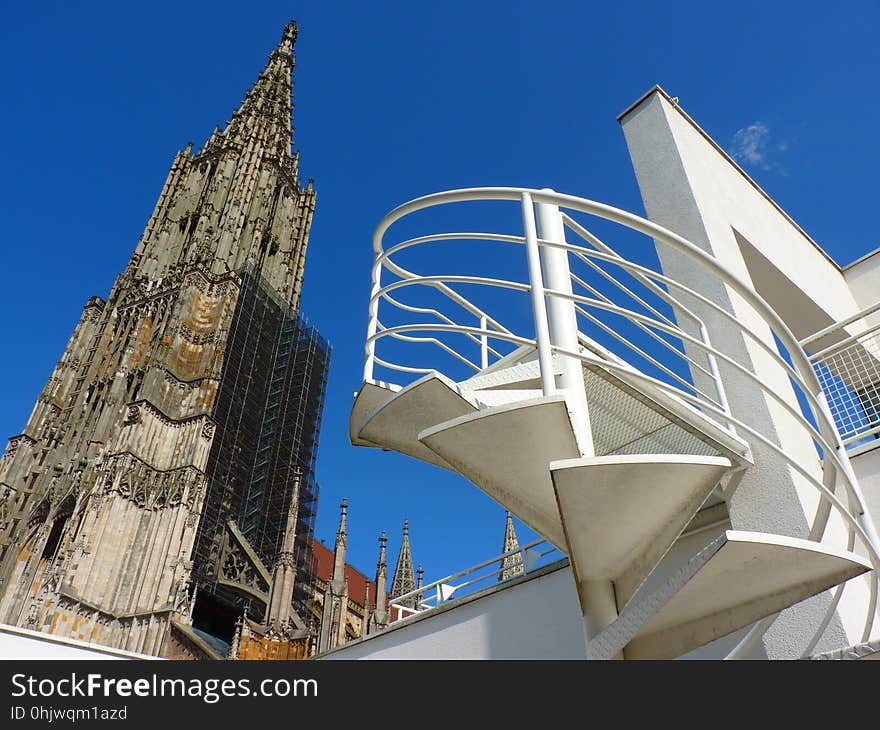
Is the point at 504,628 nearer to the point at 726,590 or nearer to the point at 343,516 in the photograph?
the point at 726,590

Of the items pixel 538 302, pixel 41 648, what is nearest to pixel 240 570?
pixel 41 648

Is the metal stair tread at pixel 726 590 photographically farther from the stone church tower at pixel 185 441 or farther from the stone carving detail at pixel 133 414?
the stone carving detail at pixel 133 414

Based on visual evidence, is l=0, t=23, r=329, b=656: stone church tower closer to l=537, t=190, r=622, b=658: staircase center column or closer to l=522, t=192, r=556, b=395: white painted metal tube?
l=537, t=190, r=622, b=658: staircase center column

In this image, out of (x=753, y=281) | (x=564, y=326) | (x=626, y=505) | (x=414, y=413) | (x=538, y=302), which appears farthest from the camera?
(x=753, y=281)

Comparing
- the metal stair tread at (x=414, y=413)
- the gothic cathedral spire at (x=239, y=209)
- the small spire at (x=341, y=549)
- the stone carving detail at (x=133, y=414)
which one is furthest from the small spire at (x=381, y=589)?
the metal stair tread at (x=414, y=413)

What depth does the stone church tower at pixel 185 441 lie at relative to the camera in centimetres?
2173

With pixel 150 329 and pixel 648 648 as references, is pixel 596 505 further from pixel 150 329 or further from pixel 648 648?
pixel 150 329

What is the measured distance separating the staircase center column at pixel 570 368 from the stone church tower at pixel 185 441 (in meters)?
19.7

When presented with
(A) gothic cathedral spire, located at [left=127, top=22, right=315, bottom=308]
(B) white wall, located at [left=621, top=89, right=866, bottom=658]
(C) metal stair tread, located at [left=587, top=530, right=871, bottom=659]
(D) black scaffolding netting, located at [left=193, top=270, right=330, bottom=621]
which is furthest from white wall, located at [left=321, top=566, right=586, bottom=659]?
(A) gothic cathedral spire, located at [left=127, top=22, right=315, bottom=308]

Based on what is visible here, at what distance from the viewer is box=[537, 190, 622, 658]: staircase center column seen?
3.19m

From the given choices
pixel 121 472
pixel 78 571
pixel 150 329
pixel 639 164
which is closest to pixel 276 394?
pixel 150 329

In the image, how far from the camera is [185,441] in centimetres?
2552

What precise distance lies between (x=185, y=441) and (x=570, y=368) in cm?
2432

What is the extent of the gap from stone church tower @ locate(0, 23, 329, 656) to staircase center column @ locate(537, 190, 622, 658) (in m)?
19.7
